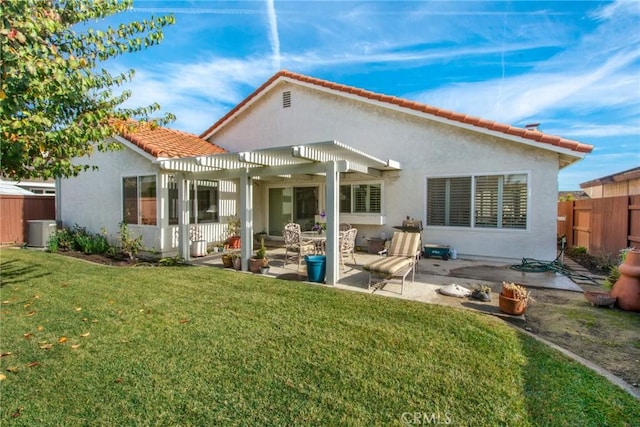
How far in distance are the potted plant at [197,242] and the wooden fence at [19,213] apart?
10027mm

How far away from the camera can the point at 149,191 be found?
11.3m

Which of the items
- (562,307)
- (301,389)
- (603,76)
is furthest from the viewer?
(603,76)

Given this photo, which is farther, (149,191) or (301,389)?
(149,191)

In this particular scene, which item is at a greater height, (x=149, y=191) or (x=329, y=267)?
(x=149, y=191)

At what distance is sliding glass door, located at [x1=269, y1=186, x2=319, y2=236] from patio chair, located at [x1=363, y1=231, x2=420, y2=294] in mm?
6099

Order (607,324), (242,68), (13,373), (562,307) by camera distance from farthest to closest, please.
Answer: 1. (242,68)
2. (562,307)
3. (607,324)
4. (13,373)

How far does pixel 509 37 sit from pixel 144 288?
12823mm

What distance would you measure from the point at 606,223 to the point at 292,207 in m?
11.5

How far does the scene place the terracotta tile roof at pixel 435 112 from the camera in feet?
28.2

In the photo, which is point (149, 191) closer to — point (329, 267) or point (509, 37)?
point (329, 267)

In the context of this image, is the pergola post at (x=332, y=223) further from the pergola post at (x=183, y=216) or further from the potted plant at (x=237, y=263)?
the pergola post at (x=183, y=216)

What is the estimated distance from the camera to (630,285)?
5.64 meters

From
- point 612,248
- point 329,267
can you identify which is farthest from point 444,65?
point 329,267

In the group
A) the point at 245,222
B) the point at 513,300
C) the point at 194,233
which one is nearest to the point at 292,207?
the point at 194,233
